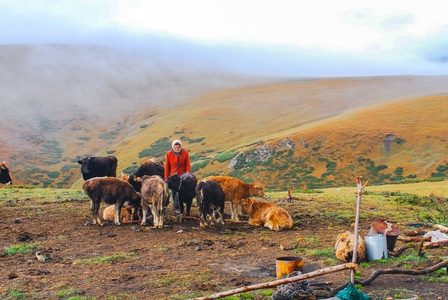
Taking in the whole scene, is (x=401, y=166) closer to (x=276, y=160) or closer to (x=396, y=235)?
(x=276, y=160)

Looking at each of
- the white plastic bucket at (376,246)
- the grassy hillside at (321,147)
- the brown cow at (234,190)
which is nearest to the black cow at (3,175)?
the brown cow at (234,190)

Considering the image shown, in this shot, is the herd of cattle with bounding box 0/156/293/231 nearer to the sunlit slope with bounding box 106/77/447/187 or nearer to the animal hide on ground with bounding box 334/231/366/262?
the animal hide on ground with bounding box 334/231/366/262

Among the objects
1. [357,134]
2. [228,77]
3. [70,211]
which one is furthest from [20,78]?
[70,211]

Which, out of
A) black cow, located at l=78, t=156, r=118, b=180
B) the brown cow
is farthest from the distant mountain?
the brown cow

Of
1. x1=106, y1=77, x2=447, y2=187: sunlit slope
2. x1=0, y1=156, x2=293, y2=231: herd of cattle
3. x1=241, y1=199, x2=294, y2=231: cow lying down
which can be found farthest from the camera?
x1=106, y1=77, x2=447, y2=187: sunlit slope

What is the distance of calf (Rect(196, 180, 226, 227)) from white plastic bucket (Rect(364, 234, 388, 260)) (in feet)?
17.6

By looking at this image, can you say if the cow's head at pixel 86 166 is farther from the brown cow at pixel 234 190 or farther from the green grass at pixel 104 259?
the green grass at pixel 104 259

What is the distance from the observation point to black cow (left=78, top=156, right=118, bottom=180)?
20047mm

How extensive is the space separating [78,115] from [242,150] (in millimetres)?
67718

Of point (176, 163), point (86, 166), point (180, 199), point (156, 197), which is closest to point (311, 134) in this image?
point (86, 166)

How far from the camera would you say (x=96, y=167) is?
20.6m

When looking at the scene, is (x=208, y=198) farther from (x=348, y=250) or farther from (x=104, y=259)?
(x=348, y=250)

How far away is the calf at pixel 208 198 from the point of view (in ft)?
43.4

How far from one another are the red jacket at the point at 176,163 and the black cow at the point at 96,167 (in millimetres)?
6266
